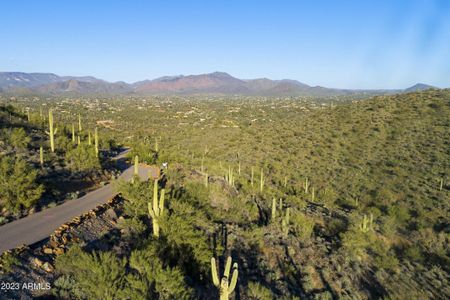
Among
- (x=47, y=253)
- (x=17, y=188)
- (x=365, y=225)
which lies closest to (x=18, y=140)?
(x=17, y=188)

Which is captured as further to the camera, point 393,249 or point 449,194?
point 449,194

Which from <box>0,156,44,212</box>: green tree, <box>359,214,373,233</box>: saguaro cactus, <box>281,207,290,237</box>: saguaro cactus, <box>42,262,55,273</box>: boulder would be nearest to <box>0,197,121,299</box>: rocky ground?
<box>42,262,55,273</box>: boulder

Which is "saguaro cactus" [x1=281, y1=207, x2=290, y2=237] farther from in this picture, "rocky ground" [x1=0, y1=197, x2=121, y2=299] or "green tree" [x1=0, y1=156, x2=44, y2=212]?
"green tree" [x1=0, y1=156, x2=44, y2=212]

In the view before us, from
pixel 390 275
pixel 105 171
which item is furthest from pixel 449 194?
pixel 105 171

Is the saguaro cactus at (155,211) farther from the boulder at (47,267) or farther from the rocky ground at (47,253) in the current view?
the boulder at (47,267)

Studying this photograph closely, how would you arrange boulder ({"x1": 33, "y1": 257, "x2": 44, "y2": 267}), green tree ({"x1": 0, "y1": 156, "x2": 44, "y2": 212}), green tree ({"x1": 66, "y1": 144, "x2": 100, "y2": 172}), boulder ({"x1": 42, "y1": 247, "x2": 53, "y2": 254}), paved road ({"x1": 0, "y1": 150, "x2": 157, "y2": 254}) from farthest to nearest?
green tree ({"x1": 66, "y1": 144, "x2": 100, "y2": 172})
green tree ({"x1": 0, "y1": 156, "x2": 44, "y2": 212})
paved road ({"x1": 0, "y1": 150, "x2": 157, "y2": 254})
boulder ({"x1": 42, "y1": 247, "x2": 53, "y2": 254})
boulder ({"x1": 33, "y1": 257, "x2": 44, "y2": 267})

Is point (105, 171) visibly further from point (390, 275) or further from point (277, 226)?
point (390, 275)

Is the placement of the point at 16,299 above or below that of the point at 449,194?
above

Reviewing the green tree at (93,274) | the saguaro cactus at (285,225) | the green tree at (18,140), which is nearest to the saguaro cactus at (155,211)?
the green tree at (93,274)
